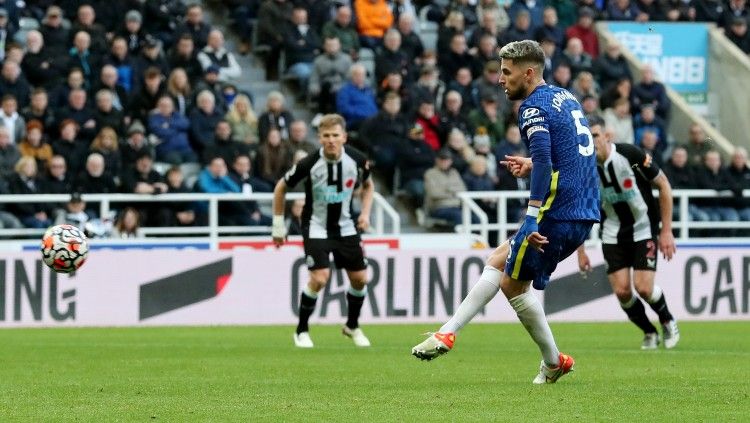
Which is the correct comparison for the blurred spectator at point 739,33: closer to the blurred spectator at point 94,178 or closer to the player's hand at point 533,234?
the blurred spectator at point 94,178

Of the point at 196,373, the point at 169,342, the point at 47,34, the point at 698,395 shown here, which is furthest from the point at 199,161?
the point at 698,395

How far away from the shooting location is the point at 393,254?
→ 20.8 meters

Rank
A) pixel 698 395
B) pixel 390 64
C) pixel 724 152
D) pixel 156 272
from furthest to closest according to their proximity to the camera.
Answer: pixel 724 152
pixel 390 64
pixel 156 272
pixel 698 395

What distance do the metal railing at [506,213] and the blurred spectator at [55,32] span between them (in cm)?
589

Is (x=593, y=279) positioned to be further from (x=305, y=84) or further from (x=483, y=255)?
(x=305, y=84)

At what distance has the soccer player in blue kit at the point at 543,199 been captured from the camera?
1022 centimetres

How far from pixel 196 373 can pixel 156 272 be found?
27.0 feet

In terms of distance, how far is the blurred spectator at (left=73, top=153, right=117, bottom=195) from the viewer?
21391mm

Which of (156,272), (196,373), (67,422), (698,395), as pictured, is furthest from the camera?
(156,272)

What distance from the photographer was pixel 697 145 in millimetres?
26234

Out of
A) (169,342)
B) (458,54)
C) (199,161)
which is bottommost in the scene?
(169,342)

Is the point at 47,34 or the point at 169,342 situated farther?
the point at 47,34

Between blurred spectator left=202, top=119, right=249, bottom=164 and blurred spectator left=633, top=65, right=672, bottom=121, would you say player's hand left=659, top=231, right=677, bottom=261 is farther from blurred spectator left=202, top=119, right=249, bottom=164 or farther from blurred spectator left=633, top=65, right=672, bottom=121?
blurred spectator left=633, top=65, right=672, bottom=121

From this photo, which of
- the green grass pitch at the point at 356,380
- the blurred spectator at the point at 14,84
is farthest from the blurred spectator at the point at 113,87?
the green grass pitch at the point at 356,380
